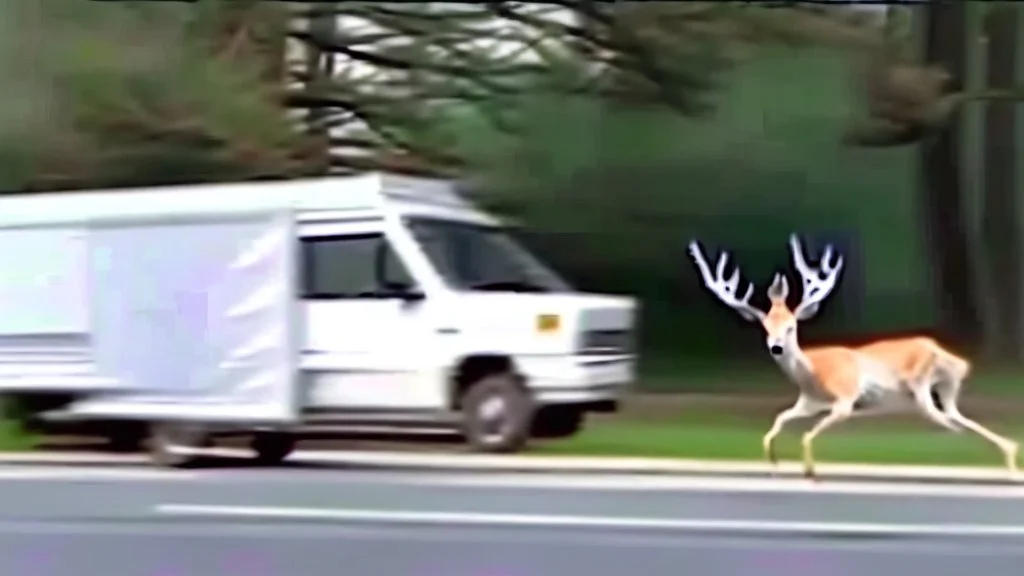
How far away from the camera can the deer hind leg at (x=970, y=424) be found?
6043mm

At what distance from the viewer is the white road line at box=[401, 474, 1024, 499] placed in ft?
19.8

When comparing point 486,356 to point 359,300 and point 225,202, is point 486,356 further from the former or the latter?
point 225,202

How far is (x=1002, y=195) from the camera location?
6.04m

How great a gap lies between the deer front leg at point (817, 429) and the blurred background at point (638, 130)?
185 millimetres

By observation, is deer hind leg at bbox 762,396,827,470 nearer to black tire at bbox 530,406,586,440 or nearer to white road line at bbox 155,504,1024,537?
white road line at bbox 155,504,1024,537

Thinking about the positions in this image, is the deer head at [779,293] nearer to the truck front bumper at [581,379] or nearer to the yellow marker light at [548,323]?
the truck front bumper at [581,379]

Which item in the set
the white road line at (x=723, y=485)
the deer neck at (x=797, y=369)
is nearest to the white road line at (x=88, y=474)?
the white road line at (x=723, y=485)

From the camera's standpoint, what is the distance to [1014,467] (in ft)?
19.9

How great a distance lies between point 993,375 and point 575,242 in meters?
1.56

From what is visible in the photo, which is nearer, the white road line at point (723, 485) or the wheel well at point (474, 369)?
the white road line at point (723, 485)

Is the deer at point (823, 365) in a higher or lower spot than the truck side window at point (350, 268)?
lower

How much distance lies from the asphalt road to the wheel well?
12.3 inches

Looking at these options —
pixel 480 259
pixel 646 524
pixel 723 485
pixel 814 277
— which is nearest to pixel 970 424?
pixel 814 277

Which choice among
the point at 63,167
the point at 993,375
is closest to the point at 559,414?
the point at 993,375
